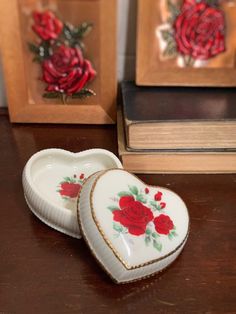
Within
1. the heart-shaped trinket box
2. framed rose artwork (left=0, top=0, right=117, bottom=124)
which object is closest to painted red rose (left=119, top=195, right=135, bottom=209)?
the heart-shaped trinket box

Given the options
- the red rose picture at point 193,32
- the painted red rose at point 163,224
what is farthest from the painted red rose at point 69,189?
the red rose picture at point 193,32

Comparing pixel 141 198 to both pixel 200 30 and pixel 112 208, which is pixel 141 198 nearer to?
pixel 112 208

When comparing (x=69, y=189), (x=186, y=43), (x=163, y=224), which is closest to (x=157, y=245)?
(x=163, y=224)

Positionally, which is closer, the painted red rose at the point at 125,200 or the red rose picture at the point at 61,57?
→ the painted red rose at the point at 125,200

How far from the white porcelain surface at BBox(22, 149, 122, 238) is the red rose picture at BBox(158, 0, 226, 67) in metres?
0.17

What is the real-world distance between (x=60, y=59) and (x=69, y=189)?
0.60 feet

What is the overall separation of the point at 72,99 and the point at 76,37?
9 cm

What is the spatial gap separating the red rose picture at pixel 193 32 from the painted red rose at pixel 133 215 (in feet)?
0.74

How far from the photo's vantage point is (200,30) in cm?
52

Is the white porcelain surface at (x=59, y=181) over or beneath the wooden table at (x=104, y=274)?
over

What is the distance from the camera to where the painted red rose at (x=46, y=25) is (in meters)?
0.52

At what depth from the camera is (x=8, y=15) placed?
0.52 meters

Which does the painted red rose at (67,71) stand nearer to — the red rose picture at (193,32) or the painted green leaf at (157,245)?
the red rose picture at (193,32)

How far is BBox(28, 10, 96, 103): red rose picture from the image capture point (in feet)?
1.72
